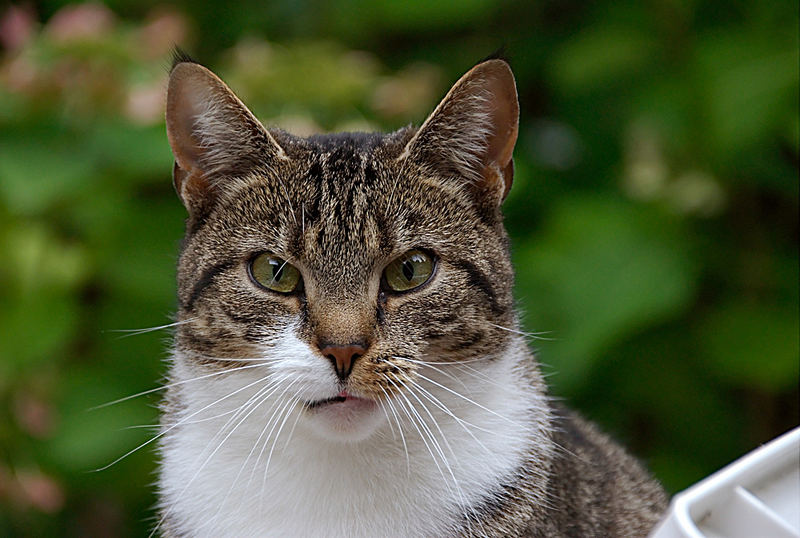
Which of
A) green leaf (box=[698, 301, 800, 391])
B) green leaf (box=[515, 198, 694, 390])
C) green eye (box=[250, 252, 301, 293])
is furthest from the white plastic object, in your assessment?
green leaf (box=[698, 301, 800, 391])

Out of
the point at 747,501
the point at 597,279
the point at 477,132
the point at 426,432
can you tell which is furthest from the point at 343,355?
the point at 597,279

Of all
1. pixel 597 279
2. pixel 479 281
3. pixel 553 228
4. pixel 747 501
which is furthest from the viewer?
pixel 553 228

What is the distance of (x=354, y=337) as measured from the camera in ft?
4.72

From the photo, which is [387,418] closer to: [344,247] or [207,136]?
[344,247]

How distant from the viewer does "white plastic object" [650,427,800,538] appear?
1.01 meters

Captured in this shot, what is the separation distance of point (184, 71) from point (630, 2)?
1.88 meters

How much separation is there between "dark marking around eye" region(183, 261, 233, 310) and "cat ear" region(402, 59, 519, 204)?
1.21 feet

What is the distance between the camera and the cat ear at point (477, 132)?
1570 mm

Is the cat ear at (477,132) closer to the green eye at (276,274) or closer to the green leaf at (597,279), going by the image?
the green eye at (276,274)

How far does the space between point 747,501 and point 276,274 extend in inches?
32.5

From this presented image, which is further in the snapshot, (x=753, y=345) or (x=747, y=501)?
(x=753, y=345)

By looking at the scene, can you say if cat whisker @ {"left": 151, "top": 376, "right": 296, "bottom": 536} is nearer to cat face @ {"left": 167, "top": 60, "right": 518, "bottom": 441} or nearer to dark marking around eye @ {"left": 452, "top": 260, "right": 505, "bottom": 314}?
cat face @ {"left": 167, "top": 60, "right": 518, "bottom": 441}

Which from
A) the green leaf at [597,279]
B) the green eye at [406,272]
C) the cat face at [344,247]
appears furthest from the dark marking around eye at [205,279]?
the green leaf at [597,279]

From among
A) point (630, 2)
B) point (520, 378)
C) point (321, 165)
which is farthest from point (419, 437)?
point (630, 2)
